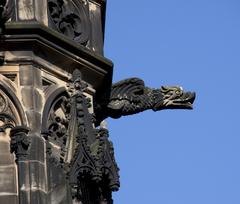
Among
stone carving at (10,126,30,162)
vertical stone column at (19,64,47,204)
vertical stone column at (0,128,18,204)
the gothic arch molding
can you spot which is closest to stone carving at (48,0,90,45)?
vertical stone column at (19,64,47,204)

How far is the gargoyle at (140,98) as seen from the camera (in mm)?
17312

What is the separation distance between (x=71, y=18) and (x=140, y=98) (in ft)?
4.66

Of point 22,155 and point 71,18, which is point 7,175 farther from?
point 71,18

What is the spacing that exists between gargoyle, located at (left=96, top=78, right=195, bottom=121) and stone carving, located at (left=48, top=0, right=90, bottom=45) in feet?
3.04

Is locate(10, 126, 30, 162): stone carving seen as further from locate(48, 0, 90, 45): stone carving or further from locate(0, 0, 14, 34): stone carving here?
locate(48, 0, 90, 45): stone carving

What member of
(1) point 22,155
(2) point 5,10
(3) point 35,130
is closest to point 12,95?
(3) point 35,130

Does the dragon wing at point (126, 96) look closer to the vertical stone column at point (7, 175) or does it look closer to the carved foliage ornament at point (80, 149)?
the carved foliage ornament at point (80, 149)

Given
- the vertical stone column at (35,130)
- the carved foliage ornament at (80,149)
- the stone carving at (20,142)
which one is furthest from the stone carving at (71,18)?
the stone carving at (20,142)

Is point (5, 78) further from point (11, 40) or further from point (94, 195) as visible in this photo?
point (94, 195)

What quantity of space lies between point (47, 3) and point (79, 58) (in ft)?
2.31

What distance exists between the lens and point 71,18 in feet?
54.6

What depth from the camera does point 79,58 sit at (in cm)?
1623

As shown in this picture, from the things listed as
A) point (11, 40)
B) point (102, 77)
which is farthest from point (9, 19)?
point (102, 77)

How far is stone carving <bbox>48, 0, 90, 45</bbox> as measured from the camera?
647 inches
